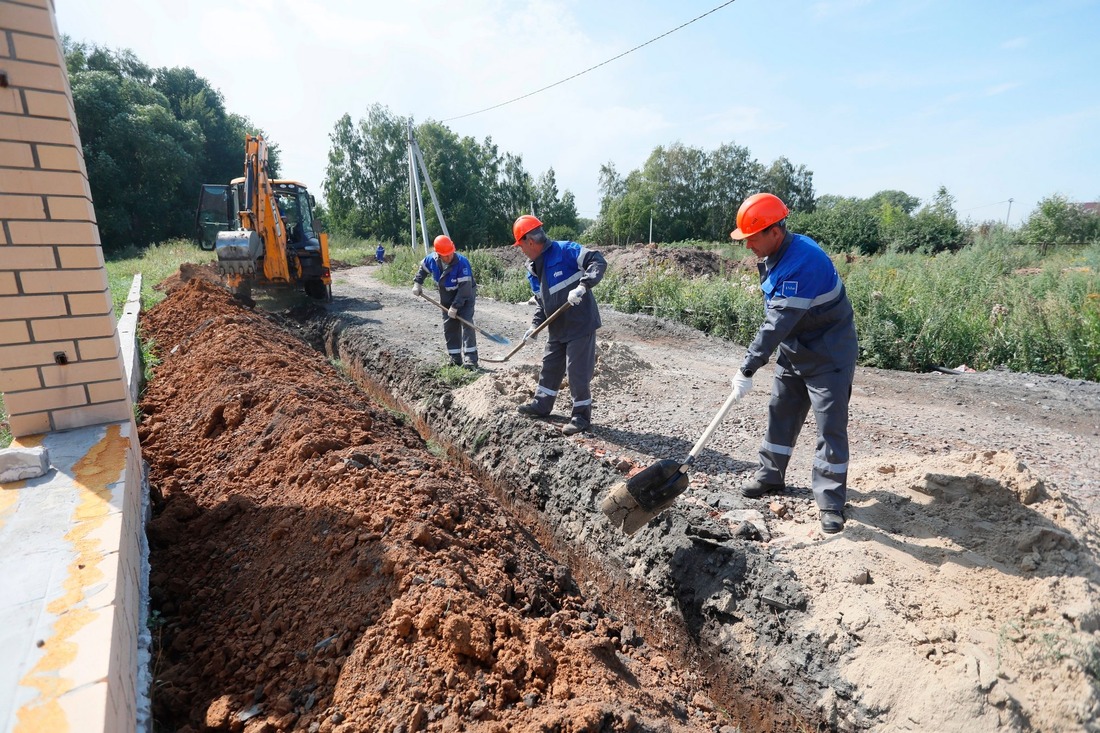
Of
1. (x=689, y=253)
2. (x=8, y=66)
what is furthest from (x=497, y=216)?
(x=8, y=66)

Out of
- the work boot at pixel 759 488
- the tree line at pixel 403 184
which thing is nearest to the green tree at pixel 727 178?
the tree line at pixel 403 184

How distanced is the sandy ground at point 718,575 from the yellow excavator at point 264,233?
5.52m

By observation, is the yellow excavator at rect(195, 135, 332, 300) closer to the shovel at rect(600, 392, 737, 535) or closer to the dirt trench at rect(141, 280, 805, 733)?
the dirt trench at rect(141, 280, 805, 733)

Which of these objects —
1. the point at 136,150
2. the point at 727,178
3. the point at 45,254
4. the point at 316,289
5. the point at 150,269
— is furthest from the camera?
the point at 727,178

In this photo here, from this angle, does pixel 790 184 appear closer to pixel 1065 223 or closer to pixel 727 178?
pixel 727 178

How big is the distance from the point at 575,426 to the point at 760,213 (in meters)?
2.59

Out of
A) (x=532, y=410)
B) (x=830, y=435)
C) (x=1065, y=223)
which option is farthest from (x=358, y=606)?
(x=1065, y=223)

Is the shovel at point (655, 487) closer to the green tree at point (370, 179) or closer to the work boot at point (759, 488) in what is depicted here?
the work boot at point (759, 488)

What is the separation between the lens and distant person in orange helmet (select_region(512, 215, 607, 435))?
495 cm

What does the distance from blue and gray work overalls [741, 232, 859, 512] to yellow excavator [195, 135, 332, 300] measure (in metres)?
9.65

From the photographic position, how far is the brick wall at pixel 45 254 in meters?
2.41

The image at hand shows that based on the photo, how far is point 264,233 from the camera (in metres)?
10.6

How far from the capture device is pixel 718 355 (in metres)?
8.77

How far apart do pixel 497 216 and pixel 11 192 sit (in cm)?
4637
